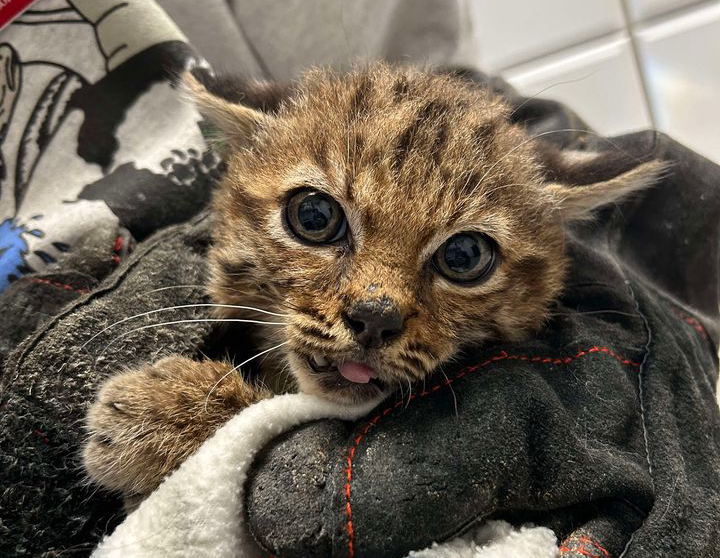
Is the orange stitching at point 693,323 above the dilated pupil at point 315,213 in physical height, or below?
below

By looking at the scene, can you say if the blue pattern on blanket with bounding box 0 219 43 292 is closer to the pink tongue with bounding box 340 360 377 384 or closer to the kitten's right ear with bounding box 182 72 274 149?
the kitten's right ear with bounding box 182 72 274 149

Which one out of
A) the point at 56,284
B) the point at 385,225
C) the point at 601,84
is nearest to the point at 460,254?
the point at 385,225

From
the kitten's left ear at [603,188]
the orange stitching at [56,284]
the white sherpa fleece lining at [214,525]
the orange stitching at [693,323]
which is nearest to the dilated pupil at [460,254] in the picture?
the kitten's left ear at [603,188]

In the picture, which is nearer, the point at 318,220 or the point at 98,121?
the point at 318,220

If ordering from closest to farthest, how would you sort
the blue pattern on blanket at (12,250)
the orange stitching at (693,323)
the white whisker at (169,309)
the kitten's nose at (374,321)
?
the kitten's nose at (374,321)
the white whisker at (169,309)
the blue pattern on blanket at (12,250)
the orange stitching at (693,323)

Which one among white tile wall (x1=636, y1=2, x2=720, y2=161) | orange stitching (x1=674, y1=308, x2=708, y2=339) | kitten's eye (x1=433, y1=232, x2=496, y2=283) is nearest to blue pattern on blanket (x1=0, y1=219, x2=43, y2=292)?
kitten's eye (x1=433, y1=232, x2=496, y2=283)

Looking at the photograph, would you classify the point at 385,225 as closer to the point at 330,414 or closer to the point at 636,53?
the point at 330,414

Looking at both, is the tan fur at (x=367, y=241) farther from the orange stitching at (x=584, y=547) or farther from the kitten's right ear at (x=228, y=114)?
the orange stitching at (x=584, y=547)

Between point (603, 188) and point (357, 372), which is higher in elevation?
point (603, 188)
